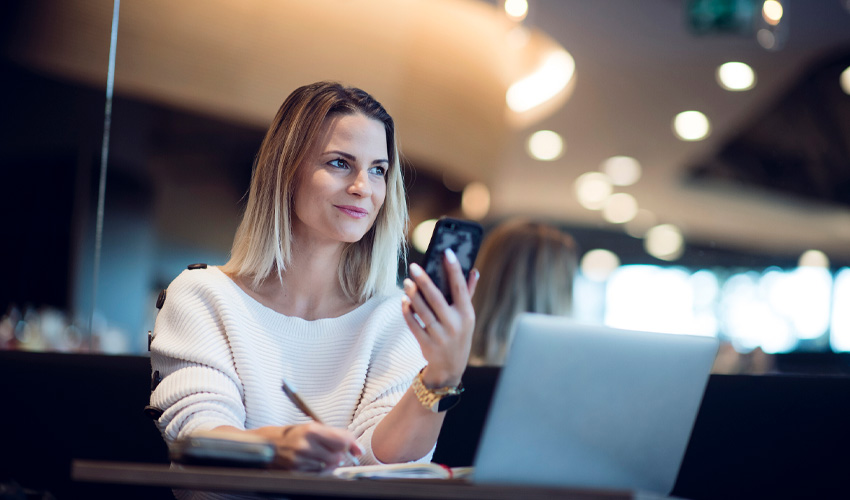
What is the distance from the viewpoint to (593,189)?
10.0 meters

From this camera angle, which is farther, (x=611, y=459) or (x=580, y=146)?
(x=580, y=146)

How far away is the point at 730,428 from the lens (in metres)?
1.93

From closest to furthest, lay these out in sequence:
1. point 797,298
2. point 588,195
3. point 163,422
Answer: point 163,422 → point 797,298 → point 588,195

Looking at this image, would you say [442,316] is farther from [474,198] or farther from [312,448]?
[474,198]

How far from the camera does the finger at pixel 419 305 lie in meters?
1.25

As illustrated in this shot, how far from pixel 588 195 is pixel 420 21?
590cm

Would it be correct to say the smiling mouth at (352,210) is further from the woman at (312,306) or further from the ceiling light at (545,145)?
the ceiling light at (545,145)

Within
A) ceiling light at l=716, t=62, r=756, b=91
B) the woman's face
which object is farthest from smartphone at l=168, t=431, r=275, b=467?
ceiling light at l=716, t=62, r=756, b=91

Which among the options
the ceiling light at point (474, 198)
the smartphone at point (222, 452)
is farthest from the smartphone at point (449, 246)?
the ceiling light at point (474, 198)

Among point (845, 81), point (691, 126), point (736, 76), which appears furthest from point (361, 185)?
point (691, 126)

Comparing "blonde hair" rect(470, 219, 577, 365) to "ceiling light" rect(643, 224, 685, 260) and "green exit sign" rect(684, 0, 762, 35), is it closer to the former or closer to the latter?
"green exit sign" rect(684, 0, 762, 35)

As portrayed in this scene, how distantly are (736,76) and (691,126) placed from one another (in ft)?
3.04

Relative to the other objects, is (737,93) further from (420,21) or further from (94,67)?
(94,67)

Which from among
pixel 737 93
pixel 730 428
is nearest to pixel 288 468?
pixel 730 428
